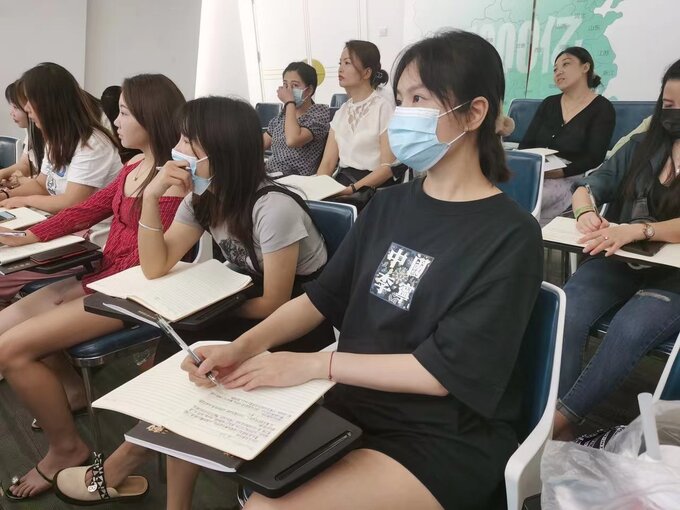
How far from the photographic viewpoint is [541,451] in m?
0.87

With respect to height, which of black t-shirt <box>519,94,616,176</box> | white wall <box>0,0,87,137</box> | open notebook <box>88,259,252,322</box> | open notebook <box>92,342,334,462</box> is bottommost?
open notebook <box>92,342,334,462</box>

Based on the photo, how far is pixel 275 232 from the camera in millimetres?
1405

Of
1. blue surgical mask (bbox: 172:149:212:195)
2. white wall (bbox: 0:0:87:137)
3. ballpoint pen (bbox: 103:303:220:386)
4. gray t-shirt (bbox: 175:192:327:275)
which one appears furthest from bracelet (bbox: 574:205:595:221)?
white wall (bbox: 0:0:87:137)

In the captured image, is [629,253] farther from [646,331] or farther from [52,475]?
[52,475]

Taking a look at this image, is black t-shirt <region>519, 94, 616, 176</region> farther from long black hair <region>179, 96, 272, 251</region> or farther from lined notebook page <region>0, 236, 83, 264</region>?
lined notebook page <region>0, 236, 83, 264</region>

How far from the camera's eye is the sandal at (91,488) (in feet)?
4.77

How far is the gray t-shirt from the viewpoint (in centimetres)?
141

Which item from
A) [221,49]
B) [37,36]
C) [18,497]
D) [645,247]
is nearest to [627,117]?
[645,247]

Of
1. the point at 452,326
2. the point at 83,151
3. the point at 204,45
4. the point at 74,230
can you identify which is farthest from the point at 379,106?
the point at 204,45

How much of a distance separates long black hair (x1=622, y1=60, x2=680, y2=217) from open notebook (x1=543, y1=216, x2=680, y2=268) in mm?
Answer: 216

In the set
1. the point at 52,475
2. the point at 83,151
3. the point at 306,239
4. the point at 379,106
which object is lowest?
the point at 52,475

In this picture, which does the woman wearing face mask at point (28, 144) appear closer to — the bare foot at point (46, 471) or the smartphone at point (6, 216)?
the smartphone at point (6, 216)

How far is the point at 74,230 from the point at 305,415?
4.79ft

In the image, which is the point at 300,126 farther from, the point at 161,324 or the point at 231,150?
the point at 161,324
